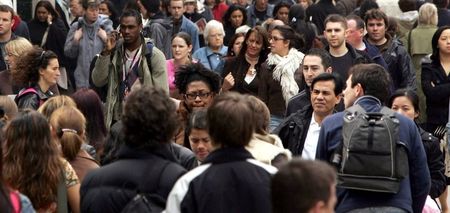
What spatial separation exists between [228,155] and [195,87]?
12.6ft

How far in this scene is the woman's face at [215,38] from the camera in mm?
16172

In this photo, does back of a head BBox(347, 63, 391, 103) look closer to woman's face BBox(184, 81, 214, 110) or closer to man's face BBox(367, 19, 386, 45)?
woman's face BBox(184, 81, 214, 110)

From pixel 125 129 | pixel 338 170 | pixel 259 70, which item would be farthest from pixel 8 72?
pixel 125 129

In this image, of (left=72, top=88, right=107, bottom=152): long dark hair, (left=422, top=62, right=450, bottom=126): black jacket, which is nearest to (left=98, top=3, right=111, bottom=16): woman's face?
(left=422, top=62, right=450, bottom=126): black jacket

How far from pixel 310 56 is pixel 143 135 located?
5.35m

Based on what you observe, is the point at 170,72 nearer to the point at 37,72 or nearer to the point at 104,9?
the point at 37,72

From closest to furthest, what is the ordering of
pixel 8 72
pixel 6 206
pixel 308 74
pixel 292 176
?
pixel 292 176, pixel 6 206, pixel 308 74, pixel 8 72

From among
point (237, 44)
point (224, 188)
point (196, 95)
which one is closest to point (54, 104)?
point (196, 95)

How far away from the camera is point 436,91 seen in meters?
14.0

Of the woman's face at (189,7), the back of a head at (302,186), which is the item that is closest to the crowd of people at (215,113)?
the back of a head at (302,186)

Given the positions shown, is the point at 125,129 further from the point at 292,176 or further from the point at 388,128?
the point at 388,128

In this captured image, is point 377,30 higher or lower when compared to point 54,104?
lower

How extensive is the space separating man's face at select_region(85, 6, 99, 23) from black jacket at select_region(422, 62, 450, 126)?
15.7 feet

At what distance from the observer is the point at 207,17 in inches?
828
